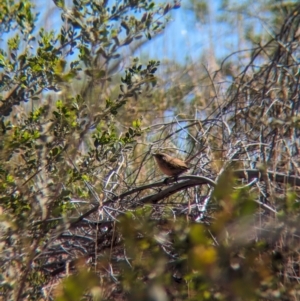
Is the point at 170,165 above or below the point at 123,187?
above

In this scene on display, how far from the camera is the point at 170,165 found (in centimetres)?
457

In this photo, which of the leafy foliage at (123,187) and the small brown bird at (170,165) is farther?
the small brown bird at (170,165)

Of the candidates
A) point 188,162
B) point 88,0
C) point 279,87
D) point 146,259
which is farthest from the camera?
point 188,162

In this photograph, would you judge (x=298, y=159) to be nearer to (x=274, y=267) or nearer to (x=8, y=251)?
(x=274, y=267)

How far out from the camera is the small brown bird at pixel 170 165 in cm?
448

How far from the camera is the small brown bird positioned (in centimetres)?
448

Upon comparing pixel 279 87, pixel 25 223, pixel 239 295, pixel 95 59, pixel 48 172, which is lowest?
pixel 239 295

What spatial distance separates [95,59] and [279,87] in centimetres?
163

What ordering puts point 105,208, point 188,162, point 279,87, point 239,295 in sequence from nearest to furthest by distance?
point 239,295, point 105,208, point 279,87, point 188,162

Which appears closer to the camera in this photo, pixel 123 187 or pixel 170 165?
pixel 123 187

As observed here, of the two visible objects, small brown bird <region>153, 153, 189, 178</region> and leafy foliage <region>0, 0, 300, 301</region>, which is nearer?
leafy foliage <region>0, 0, 300, 301</region>

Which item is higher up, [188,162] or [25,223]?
[188,162]

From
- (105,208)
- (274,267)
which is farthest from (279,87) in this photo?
(274,267)

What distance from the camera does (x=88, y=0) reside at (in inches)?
140
